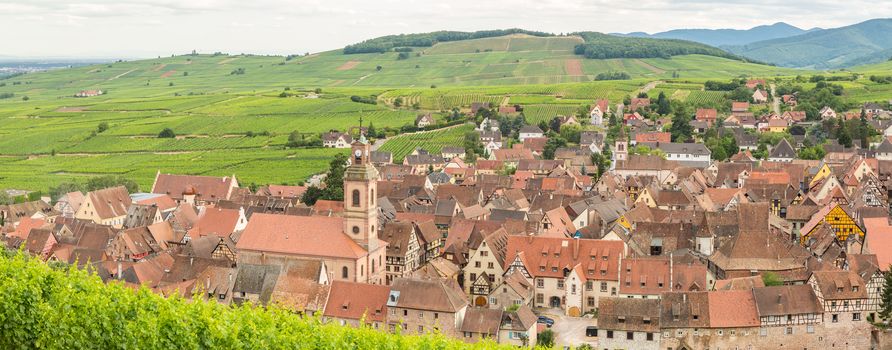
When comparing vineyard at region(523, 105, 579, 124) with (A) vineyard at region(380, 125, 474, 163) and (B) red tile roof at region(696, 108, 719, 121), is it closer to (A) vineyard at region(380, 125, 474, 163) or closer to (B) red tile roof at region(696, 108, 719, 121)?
(A) vineyard at region(380, 125, 474, 163)

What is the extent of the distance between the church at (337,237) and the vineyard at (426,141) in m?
82.0

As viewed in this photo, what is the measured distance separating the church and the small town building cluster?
0.46 ft

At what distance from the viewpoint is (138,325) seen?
1044 inches

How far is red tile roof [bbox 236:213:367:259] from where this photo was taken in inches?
2480

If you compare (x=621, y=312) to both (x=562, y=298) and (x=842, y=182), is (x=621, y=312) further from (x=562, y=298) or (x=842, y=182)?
(x=842, y=182)

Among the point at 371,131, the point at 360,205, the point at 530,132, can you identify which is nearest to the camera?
the point at 360,205

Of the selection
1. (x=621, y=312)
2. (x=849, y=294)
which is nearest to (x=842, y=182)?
(x=849, y=294)

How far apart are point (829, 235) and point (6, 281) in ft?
202

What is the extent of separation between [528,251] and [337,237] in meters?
13.5

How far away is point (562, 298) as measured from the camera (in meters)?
62.3

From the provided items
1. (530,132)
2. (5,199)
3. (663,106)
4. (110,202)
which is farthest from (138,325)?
(663,106)

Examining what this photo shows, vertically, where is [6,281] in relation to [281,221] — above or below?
above

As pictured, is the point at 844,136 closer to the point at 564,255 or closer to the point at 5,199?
the point at 564,255

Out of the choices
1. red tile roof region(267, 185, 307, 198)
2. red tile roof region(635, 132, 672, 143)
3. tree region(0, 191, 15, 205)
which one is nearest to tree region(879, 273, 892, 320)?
red tile roof region(267, 185, 307, 198)
